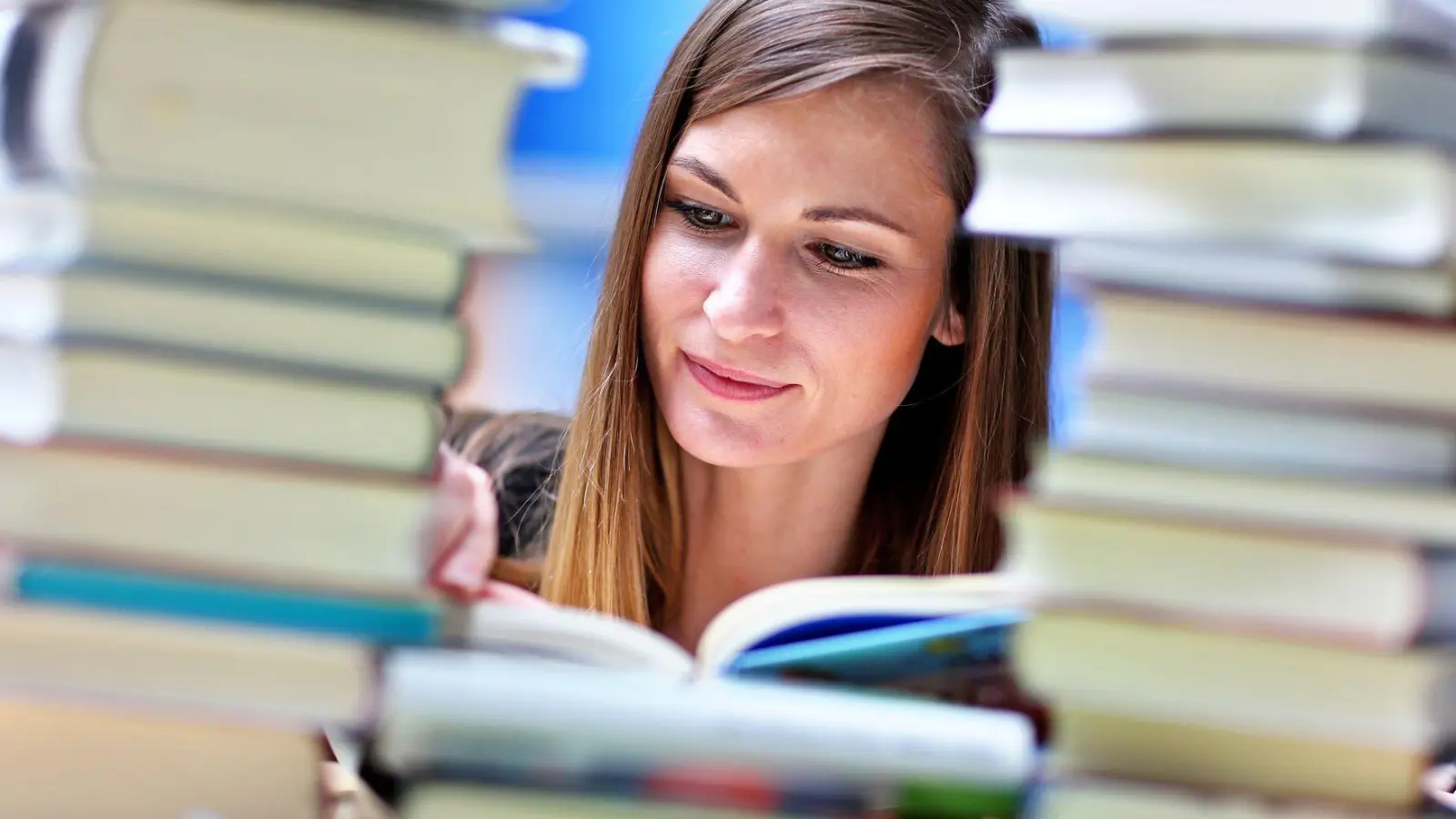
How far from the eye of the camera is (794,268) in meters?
1.26

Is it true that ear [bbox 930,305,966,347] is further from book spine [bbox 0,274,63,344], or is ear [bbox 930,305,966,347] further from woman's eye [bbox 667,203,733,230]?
book spine [bbox 0,274,63,344]

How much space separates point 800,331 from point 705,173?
0.57 ft

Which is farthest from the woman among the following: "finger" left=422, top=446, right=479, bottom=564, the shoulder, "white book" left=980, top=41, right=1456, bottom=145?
"white book" left=980, top=41, right=1456, bottom=145

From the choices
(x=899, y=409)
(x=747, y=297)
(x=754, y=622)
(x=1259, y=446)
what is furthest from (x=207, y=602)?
(x=899, y=409)

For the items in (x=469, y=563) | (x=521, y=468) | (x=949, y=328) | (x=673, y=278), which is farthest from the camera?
(x=521, y=468)

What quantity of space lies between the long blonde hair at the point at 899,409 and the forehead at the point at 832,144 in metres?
0.02

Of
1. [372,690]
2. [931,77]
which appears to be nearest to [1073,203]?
[372,690]

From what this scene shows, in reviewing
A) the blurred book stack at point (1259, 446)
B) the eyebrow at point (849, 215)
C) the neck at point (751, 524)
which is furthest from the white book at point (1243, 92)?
the neck at point (751, 524)

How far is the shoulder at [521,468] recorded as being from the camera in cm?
173

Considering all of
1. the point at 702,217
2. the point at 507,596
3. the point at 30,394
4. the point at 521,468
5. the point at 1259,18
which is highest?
the point at 1259,18

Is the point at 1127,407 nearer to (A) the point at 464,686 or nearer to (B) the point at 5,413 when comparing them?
(A) the point at 464,686

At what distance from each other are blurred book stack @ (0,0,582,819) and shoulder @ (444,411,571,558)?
114cm

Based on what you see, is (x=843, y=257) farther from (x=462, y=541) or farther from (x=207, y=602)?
(x=207, y=602)

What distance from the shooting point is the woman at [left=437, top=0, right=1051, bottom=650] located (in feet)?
4.14
